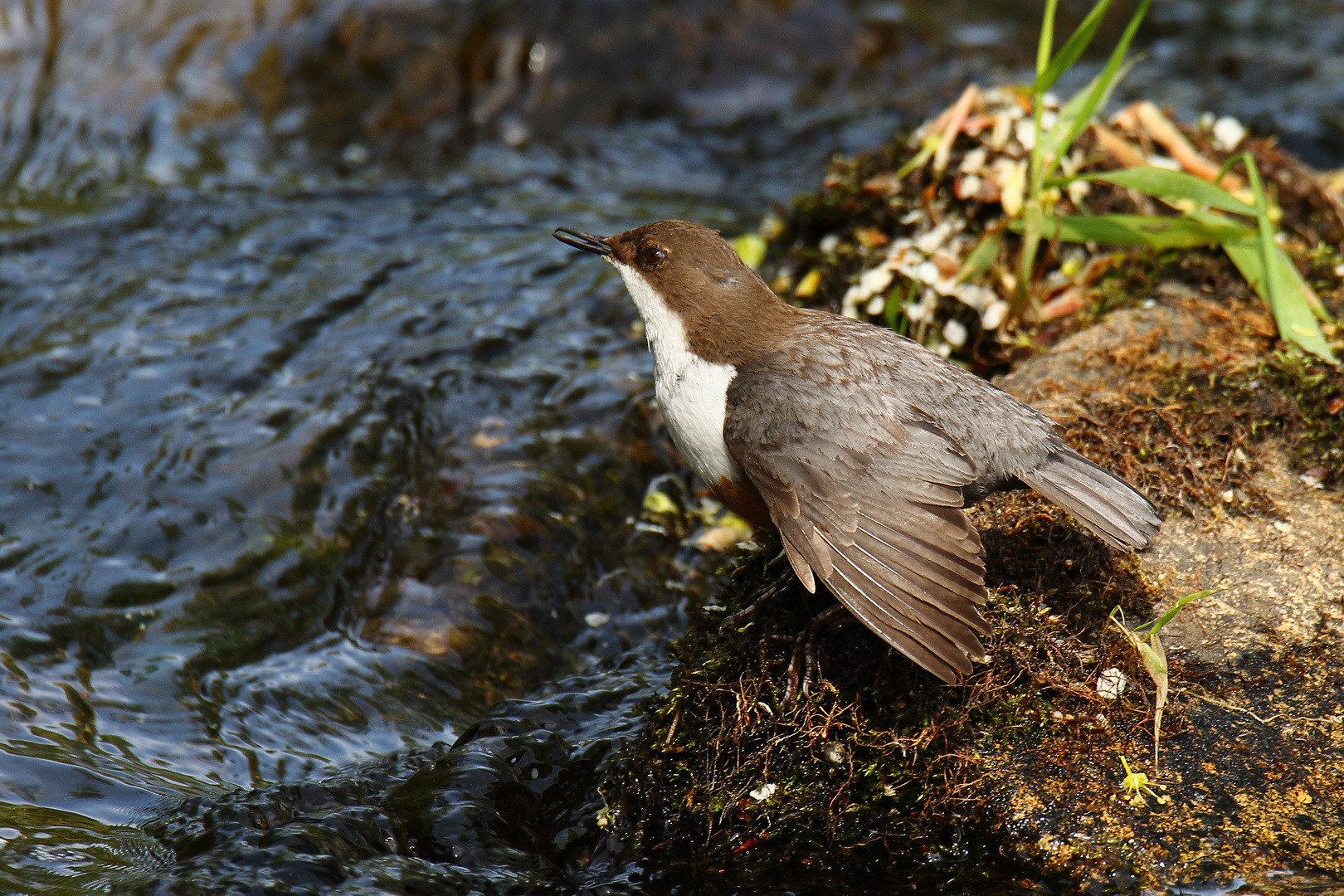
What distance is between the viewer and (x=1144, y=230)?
4.43 m

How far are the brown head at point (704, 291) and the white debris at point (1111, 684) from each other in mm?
1345

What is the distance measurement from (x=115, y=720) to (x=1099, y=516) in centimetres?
307

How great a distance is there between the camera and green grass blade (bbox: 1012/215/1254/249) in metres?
4.37

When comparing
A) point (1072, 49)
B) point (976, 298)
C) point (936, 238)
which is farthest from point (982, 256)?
point (1072, 49)

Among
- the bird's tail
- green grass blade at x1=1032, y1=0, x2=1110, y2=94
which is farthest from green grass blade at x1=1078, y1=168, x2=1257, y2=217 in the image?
the bird's tail

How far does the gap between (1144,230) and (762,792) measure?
9.18 feet

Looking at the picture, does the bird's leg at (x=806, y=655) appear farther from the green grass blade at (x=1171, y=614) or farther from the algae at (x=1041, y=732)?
the green grass blade at (x=1171, y=614)

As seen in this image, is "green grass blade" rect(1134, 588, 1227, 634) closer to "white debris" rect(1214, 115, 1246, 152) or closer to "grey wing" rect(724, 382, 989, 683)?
"grey wing" rect(724, 382, 989, 683)

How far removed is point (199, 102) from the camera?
25.3 ft

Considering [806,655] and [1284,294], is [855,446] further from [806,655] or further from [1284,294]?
[1284,294]

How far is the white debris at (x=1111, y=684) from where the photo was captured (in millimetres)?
2906

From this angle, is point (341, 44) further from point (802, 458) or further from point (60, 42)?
point (802, 458)

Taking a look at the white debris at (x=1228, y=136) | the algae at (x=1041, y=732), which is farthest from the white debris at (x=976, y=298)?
the white debris at (x=1228, y=136)

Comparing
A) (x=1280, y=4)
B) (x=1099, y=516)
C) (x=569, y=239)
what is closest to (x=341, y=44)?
(x=569, y=239)
